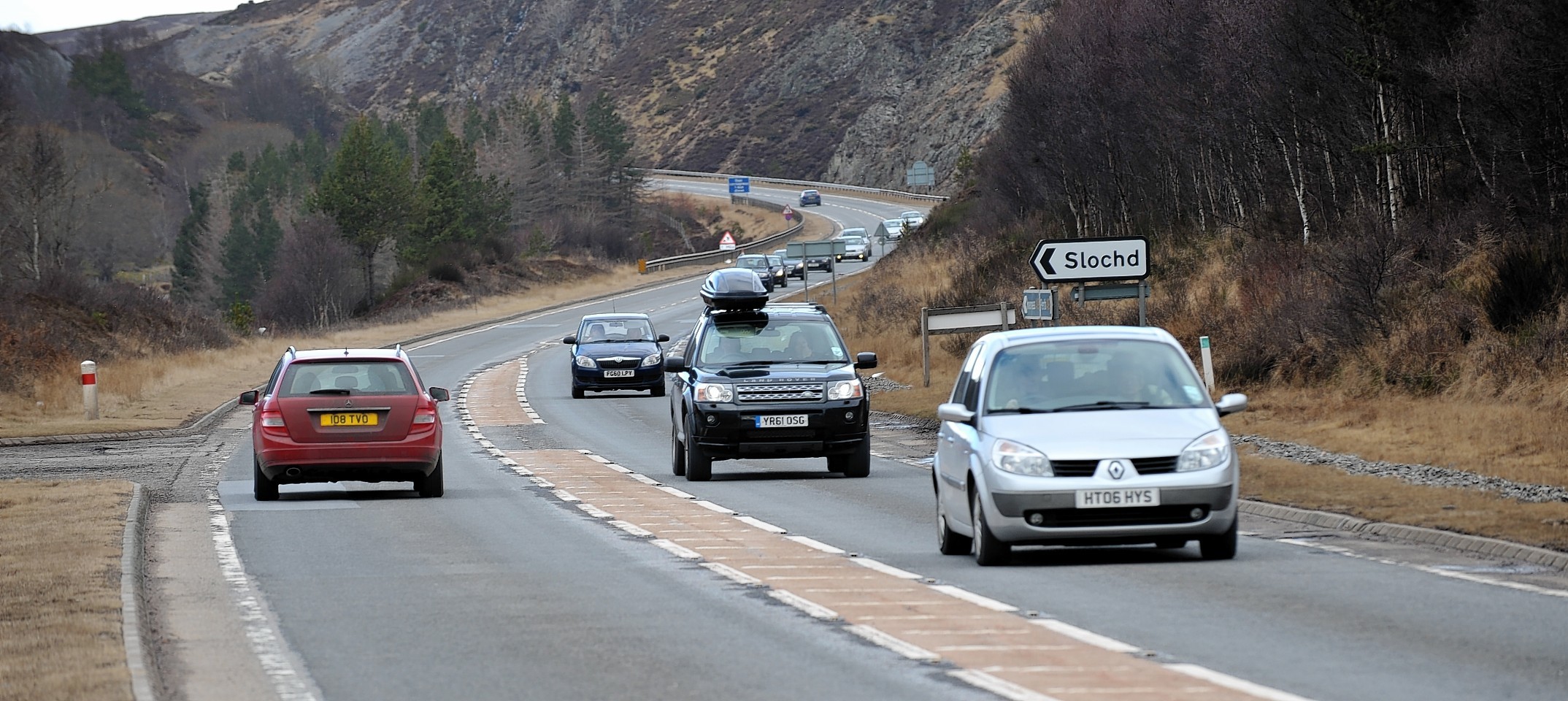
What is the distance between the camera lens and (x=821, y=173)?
163375 millimetres

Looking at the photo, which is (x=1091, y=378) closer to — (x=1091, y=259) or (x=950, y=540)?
(x=950, y=540)

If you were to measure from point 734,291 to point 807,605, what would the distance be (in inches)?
595

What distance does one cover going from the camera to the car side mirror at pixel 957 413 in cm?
1346

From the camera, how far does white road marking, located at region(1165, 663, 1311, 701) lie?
793 cm

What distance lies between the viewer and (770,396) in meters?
21.5

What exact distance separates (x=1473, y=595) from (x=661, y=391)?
3179cm

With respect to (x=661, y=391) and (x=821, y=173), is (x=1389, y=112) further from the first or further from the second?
(x=821, y=173)

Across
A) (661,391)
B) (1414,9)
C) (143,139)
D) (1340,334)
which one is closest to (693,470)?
(1340,334)

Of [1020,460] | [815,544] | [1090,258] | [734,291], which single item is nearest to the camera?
[1020,460]

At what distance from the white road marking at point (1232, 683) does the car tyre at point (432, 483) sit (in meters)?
12.8

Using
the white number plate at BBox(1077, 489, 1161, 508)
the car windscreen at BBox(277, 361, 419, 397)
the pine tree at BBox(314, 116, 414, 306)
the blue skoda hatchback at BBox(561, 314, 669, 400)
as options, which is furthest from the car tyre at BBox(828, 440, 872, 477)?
the pine tree at BBox(314, 116, 414, 306)

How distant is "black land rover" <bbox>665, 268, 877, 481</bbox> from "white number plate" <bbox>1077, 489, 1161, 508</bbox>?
29.0 feet

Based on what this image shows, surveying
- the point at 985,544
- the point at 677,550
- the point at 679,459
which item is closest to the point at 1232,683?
the point at 985,544

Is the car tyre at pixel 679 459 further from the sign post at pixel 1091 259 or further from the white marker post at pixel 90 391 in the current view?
the white marker post at pixel 90 391
